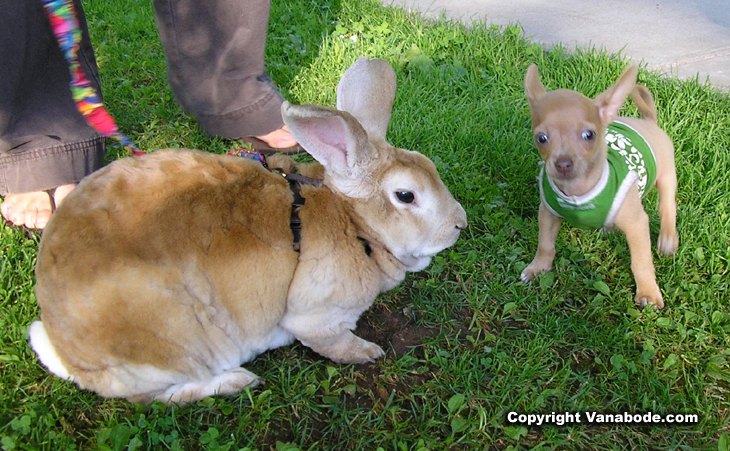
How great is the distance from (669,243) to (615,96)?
0.83 meters

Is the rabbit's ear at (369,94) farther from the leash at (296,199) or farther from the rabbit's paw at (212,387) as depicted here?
the rabbit's paw at (212,387)

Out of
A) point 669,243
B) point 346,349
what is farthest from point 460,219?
point 669,243

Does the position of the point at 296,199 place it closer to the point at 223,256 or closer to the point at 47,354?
the point at 223,256

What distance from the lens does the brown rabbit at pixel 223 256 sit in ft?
6.90

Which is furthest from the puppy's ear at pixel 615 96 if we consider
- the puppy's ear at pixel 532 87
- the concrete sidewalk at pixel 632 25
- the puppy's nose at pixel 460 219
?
the concrete sidewalk at pixel 632 25

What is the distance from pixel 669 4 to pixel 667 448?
4.87m


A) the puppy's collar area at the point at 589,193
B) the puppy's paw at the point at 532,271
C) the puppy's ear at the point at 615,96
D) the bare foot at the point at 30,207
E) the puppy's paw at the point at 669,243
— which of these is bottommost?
the bare foot at the point at 30,207

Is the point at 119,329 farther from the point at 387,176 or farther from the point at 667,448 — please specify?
the point at 667,448

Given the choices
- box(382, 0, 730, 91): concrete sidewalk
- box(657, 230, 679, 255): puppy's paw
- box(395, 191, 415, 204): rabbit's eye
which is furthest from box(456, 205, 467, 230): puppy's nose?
box(382, 0, 730, 91): concrete sidewalk

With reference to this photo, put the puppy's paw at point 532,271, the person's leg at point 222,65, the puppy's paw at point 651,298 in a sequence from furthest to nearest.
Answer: the person's leg at point 222,65
the puppy's paw at point 532,271
the puppy's paw at point 651,298

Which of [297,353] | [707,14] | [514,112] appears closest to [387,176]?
[297,353]

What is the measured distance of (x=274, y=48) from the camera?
4.82 m

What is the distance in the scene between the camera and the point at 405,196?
2.42m

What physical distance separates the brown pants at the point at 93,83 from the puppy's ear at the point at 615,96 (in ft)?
6.65
